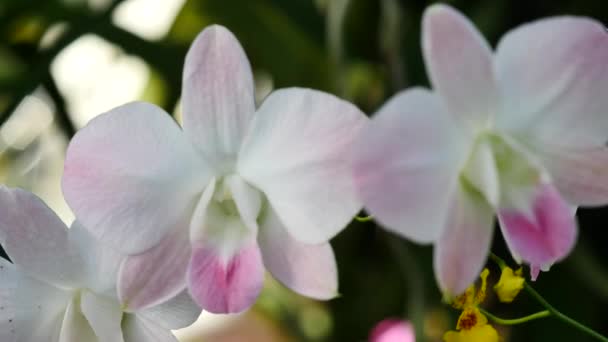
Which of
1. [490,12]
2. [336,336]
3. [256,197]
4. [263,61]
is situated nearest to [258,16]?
[263,61]

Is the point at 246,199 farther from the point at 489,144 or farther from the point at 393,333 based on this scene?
the point at 393,333

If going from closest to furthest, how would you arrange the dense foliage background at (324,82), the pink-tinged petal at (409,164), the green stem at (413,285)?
the pink-tinged petal at (409,164) → the green stem at (413,285) → the dense foliage background at (324,82)

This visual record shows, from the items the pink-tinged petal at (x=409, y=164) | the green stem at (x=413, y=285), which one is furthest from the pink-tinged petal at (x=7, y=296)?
the green stem at (x=413, y=285)

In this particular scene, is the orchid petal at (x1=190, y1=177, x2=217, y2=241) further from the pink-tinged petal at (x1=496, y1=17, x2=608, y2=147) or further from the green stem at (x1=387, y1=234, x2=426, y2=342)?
the green stem at (x1=387, y1=234, x2=426, y2=342)

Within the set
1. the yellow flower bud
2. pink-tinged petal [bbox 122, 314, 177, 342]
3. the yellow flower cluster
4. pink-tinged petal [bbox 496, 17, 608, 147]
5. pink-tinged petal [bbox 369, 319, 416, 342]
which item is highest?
pink-tinged petal [bbox 496, 17, 608, 147]

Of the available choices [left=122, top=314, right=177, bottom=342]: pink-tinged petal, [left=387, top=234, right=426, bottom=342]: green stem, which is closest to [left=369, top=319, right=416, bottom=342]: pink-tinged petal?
[left=387, top=234, right=426, bottom=342]: green stem

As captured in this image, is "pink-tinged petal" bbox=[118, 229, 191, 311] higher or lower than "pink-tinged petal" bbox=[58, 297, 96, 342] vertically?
higher

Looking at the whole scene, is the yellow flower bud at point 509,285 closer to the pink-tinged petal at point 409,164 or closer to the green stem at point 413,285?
the pink-tinged petal at point 409,164

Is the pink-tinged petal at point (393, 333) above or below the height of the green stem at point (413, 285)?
below
